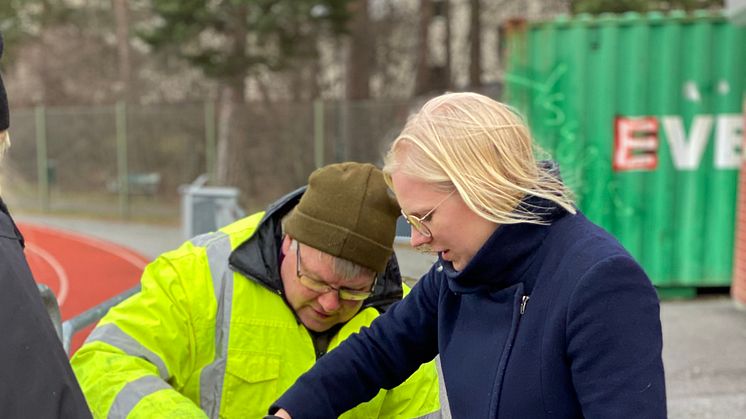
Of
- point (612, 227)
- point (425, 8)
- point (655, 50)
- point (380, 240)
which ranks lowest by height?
point (612, 227)

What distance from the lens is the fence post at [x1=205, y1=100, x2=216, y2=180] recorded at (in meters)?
16.2

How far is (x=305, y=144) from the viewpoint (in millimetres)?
14953

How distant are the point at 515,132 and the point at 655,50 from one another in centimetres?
660

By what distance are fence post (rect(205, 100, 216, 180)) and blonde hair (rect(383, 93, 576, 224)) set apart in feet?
49.0

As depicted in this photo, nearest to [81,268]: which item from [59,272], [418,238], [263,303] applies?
[59,272]

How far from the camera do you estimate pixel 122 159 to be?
696 inches

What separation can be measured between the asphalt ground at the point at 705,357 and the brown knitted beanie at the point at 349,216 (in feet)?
11.4

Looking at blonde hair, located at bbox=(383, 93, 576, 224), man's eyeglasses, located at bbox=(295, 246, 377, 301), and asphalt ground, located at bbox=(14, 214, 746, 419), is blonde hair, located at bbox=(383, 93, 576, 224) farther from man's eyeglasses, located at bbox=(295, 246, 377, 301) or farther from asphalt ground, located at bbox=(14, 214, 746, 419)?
asphalt ground, located at bbox=(14, 214, 746, 419)

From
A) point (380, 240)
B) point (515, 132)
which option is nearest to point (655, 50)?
point (380, 240)

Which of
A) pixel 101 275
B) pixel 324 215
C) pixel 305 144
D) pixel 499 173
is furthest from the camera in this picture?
pixel 305 144

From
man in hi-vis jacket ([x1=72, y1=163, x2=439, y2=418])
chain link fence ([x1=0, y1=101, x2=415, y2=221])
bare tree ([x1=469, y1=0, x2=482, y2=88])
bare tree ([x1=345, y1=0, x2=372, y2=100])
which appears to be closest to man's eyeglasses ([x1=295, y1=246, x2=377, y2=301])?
man in hi-vis jacket ([x1=72, y1=163, x2=439, y2=418])

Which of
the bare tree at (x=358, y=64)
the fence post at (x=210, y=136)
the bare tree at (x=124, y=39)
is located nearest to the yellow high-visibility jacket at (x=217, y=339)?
the fence post at (x=210, y=136)

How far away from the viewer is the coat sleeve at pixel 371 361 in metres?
1.87

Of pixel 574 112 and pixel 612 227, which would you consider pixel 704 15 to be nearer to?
pixel 574 112
